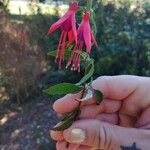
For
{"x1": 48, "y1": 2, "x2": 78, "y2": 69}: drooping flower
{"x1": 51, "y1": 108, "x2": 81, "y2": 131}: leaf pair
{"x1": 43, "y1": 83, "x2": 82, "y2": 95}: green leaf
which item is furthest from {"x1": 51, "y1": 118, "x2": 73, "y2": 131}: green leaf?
{"x1": 48, "y1": 2, "x2": 78, "y2": 69}: drooping flower

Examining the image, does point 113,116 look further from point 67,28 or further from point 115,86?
point 67,28

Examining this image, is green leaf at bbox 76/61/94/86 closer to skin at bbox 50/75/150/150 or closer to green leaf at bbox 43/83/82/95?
green leaf at bbox 43/83/82/95

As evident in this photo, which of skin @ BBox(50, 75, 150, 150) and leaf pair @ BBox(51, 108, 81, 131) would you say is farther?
skin @ BBox(50, 75, 150, 150)

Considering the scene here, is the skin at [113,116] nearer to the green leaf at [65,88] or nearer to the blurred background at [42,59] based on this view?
the green leaf at [65,88]

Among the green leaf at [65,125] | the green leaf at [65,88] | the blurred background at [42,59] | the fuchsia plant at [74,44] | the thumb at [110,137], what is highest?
the fuchsia plant at [74,44]

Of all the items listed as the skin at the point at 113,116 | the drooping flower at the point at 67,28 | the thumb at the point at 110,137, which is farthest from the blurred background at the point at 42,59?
the drooping flower at the point at 67,28

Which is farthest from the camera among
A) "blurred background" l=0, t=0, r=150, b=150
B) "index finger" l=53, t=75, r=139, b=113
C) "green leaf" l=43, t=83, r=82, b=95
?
"blurred background" l=0, t=0, r=150, b=150
